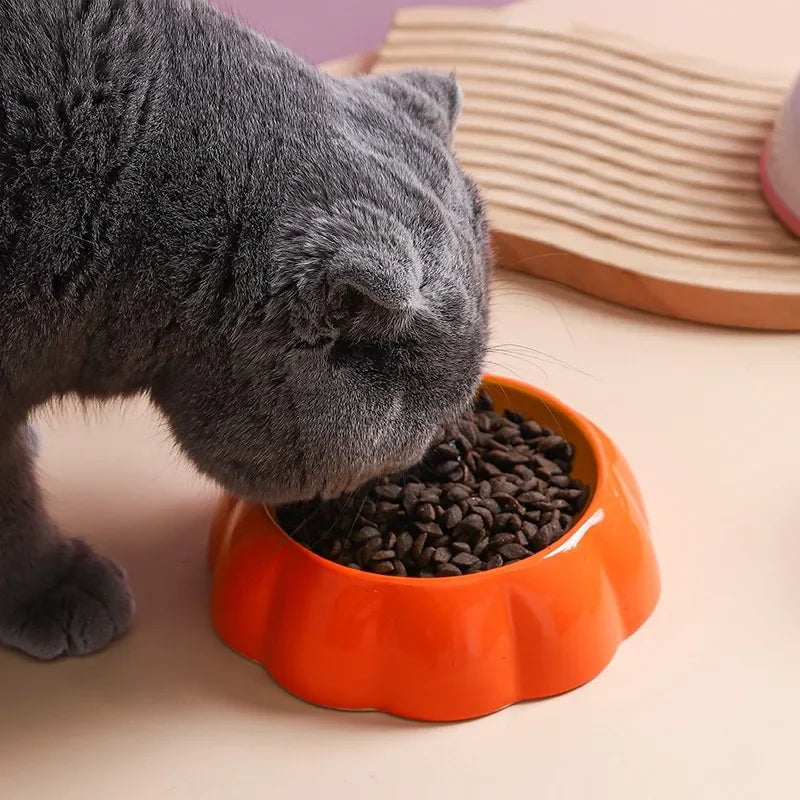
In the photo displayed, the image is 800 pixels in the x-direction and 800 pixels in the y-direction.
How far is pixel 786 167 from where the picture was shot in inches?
57.2

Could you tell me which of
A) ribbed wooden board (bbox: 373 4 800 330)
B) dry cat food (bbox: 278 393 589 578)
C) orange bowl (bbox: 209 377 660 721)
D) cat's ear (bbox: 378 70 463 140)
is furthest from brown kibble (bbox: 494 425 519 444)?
ribbed wooden board (bbox: 373 4 800 330)

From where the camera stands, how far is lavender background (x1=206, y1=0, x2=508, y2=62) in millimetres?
1739

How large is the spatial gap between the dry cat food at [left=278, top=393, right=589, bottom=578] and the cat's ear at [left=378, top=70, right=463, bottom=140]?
0.27 m

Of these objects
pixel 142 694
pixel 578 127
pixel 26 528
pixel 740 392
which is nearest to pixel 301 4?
pixel 578 127

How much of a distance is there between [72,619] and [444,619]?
36 centimetres

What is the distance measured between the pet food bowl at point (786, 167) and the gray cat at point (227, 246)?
751 millimetres

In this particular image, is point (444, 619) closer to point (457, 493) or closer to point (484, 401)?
point (457, 493)

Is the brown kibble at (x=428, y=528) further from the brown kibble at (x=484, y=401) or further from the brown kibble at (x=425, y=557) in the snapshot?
the brown kibble at (x=484, y=401)

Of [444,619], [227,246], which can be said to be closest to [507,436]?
[444,619]

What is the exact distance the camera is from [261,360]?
2.64 ft

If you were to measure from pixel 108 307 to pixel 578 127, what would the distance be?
0.97 m

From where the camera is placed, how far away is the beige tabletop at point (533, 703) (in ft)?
2.86

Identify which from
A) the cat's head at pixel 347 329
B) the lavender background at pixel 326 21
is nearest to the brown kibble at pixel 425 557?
the cat's head at pixel 347 329

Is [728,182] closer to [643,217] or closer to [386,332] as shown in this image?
[643,217]
